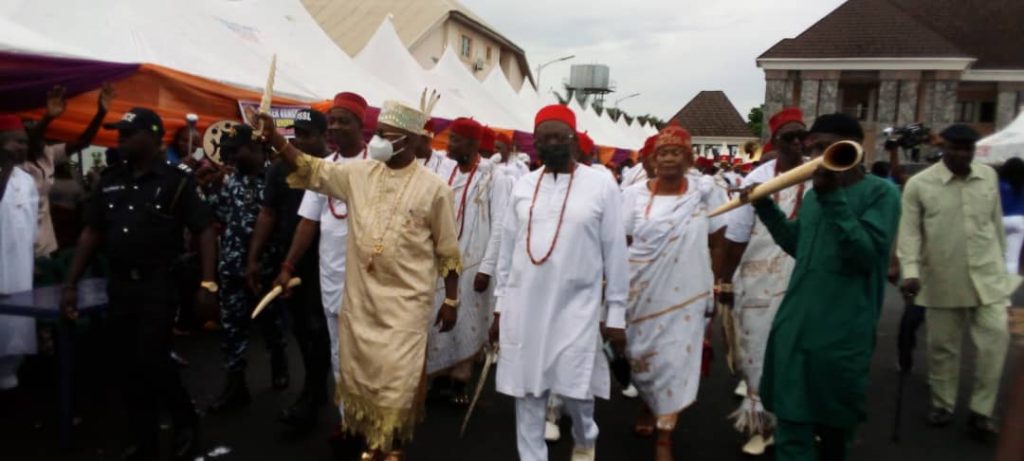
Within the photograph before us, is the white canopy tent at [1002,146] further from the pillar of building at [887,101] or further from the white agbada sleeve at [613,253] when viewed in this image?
the pillar of building at [887,101]

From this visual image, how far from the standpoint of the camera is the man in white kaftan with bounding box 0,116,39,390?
549 centimetres

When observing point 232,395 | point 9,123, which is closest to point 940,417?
point 232,395

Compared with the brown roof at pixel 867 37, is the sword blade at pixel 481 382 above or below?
below

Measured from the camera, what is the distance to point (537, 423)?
4.03 metres

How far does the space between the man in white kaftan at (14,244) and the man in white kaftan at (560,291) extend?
144 inches

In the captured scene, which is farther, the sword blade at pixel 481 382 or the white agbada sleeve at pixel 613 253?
the sword blade at pixel 481 382

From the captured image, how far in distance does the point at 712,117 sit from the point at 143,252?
57.5 m

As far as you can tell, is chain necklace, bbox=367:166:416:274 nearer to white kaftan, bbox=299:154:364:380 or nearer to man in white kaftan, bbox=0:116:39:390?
white kaftan, bbox=299:154:364:380

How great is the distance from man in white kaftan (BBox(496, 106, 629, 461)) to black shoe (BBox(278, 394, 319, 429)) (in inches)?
63.1

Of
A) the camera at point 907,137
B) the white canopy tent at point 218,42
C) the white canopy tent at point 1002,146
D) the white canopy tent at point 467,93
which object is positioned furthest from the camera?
the white canopy tent at point 467,93

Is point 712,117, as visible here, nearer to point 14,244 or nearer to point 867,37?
point 867,37

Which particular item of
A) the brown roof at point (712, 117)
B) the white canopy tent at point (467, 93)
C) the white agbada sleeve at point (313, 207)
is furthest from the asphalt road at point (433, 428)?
the brown roof at point (712, 117)

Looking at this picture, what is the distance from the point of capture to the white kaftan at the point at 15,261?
5516 mm

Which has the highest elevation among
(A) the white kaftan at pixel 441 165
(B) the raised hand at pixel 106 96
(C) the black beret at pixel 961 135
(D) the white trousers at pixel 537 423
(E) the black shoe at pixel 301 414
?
(B) the raised hand at pixel 106 96
